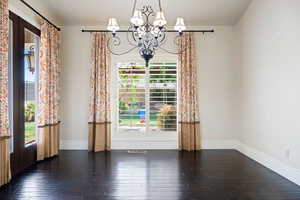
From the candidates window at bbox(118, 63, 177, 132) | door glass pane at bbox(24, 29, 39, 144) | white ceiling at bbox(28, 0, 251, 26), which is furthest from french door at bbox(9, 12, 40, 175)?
window at bbox(118, 63, 177, 132)

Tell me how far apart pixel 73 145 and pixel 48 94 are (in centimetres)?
154

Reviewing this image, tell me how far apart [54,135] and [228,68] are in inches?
172

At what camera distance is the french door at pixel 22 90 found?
3754 millimetres

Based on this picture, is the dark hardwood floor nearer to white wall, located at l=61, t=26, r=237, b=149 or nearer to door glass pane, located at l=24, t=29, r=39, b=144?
door glass pane, located at l=24, t=29, r=39, b=144

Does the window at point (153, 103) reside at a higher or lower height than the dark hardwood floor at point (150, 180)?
higher

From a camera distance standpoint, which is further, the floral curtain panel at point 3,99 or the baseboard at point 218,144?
the baseboard at point 218,144

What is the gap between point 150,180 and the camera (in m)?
3.55

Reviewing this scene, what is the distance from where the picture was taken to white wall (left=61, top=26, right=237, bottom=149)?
5672 millimetres

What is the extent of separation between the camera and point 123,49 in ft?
18.7

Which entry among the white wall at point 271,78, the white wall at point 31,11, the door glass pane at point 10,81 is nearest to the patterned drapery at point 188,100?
the white wall at point 271,78

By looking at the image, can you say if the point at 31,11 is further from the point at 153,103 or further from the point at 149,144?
the point at 149,144

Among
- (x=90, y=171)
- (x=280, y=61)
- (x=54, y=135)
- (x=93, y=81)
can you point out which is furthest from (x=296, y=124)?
(x=54, y=135)

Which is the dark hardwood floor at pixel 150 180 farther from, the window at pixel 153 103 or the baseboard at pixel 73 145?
the window at pixel 153 103

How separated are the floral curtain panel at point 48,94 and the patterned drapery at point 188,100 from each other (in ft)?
9.40
